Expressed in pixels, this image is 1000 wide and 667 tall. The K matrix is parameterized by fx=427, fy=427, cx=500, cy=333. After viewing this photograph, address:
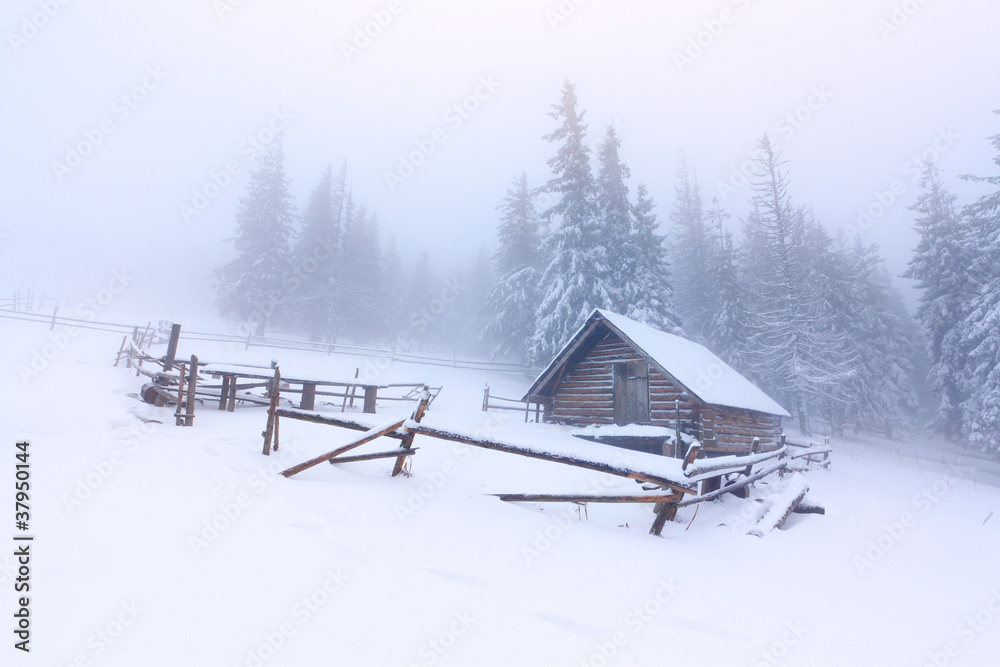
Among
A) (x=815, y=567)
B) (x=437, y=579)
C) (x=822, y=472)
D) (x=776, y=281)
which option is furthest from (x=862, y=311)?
(x=437, y=579)

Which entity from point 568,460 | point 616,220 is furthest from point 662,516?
point 616,220

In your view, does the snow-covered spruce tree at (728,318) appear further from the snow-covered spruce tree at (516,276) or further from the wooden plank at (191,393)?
the wooden plank at (191,393)

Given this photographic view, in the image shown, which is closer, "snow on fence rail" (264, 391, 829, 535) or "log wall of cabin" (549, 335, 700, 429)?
"snow on fence rail" (264, 391, 829, 535)

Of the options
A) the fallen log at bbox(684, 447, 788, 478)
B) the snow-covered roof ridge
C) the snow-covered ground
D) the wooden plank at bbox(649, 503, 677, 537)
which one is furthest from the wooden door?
the wooden plank at bbox(649, 503, 677, 537)

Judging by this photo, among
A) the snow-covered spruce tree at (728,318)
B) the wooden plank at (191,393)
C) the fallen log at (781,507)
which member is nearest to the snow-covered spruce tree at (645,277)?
the snow-covered spruce tree at (728,318)

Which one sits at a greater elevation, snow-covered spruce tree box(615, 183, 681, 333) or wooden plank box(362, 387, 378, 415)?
snow-covered spruce tree box(615, 183, 681, 333)

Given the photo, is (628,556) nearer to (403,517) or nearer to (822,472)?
(403,517)

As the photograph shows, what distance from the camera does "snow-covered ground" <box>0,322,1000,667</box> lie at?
288 cm

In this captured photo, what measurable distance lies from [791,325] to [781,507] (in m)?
24.2
